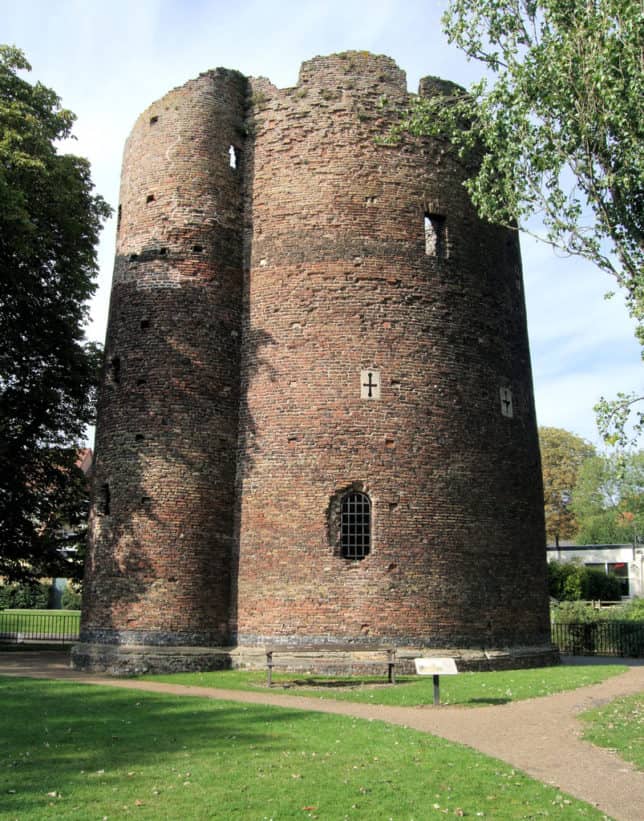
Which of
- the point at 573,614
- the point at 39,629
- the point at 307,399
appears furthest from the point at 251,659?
the point at 39,629

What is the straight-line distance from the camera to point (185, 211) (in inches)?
784

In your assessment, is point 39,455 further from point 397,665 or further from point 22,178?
point 397,665

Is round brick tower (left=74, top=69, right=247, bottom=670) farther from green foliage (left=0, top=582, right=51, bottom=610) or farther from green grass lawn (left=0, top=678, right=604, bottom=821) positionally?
green foliage (left=0, top=582, right=51, bottom=610)

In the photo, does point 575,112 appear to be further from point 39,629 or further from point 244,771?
point 39,629

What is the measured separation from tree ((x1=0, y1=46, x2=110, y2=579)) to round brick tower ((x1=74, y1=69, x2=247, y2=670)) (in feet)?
6.09

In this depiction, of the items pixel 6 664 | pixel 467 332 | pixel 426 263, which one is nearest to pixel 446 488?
pixel 467 332

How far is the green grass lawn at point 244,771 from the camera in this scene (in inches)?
282

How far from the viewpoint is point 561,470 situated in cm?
6131

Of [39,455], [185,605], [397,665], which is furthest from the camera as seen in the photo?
[39,455]

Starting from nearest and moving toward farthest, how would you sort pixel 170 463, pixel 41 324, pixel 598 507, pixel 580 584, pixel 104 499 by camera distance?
pixel 170 463, pixel 104 499, pixel 41 324, pixel 580 584, pixel 598 507

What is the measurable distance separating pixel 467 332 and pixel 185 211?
7.15 meters

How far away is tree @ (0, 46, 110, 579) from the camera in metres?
19.6

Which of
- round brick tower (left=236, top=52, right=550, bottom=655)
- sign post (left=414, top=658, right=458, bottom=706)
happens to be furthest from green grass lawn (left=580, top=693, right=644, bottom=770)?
round brick tower (left=236, top=52, right=550, bottom=655)

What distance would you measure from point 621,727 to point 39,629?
26.5 m
